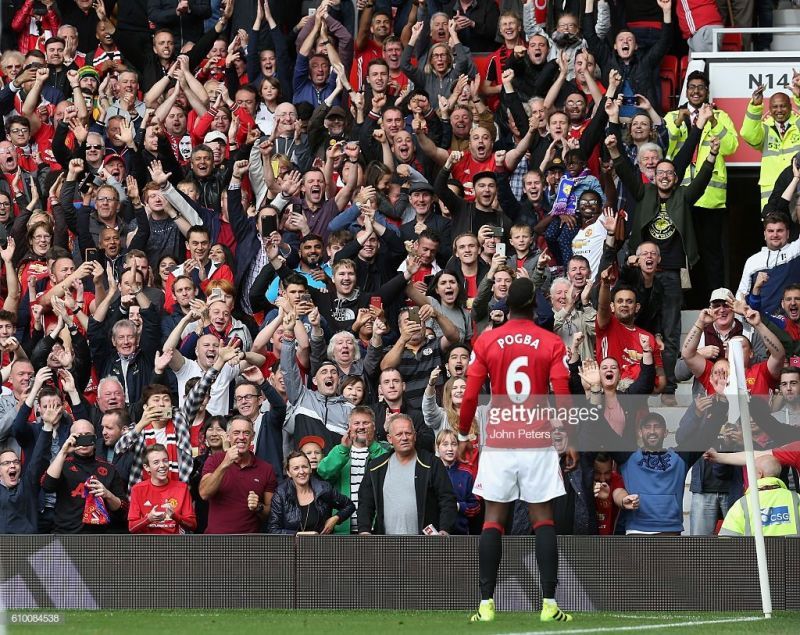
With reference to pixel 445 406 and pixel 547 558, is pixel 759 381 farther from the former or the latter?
pixel 547 558

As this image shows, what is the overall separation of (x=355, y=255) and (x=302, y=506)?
3.81 meters

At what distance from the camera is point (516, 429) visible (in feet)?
33.2

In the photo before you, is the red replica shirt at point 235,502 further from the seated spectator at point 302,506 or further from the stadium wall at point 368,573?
the stadium wall at point 368,573

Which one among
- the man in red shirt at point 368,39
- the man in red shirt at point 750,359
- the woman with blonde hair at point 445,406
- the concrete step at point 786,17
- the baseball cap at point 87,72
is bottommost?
the woman with blonde hair at point 445,406

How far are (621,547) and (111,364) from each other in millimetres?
5227

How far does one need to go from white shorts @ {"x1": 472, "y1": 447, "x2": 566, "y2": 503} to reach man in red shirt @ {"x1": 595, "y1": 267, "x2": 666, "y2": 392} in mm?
4236

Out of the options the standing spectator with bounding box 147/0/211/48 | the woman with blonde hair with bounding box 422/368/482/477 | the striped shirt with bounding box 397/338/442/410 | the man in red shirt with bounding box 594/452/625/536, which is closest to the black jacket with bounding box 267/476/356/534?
the woman with blonde hair with bounding box 422/368/482/477

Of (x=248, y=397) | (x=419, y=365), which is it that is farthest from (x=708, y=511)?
(x=248, y=397)

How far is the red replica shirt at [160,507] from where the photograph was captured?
12.3 meters

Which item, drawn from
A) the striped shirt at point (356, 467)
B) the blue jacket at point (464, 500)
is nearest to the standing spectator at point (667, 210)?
the blue jacket at point (464, 500)

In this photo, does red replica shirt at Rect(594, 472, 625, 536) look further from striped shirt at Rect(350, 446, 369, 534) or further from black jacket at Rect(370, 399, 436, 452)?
striped shirt at Rect(350, 446, 369, 534)

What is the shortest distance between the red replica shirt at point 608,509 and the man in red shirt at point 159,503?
2961 millimetres

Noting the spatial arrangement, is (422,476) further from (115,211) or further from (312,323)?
(115,211)

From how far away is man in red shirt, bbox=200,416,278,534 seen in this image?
481 inches
